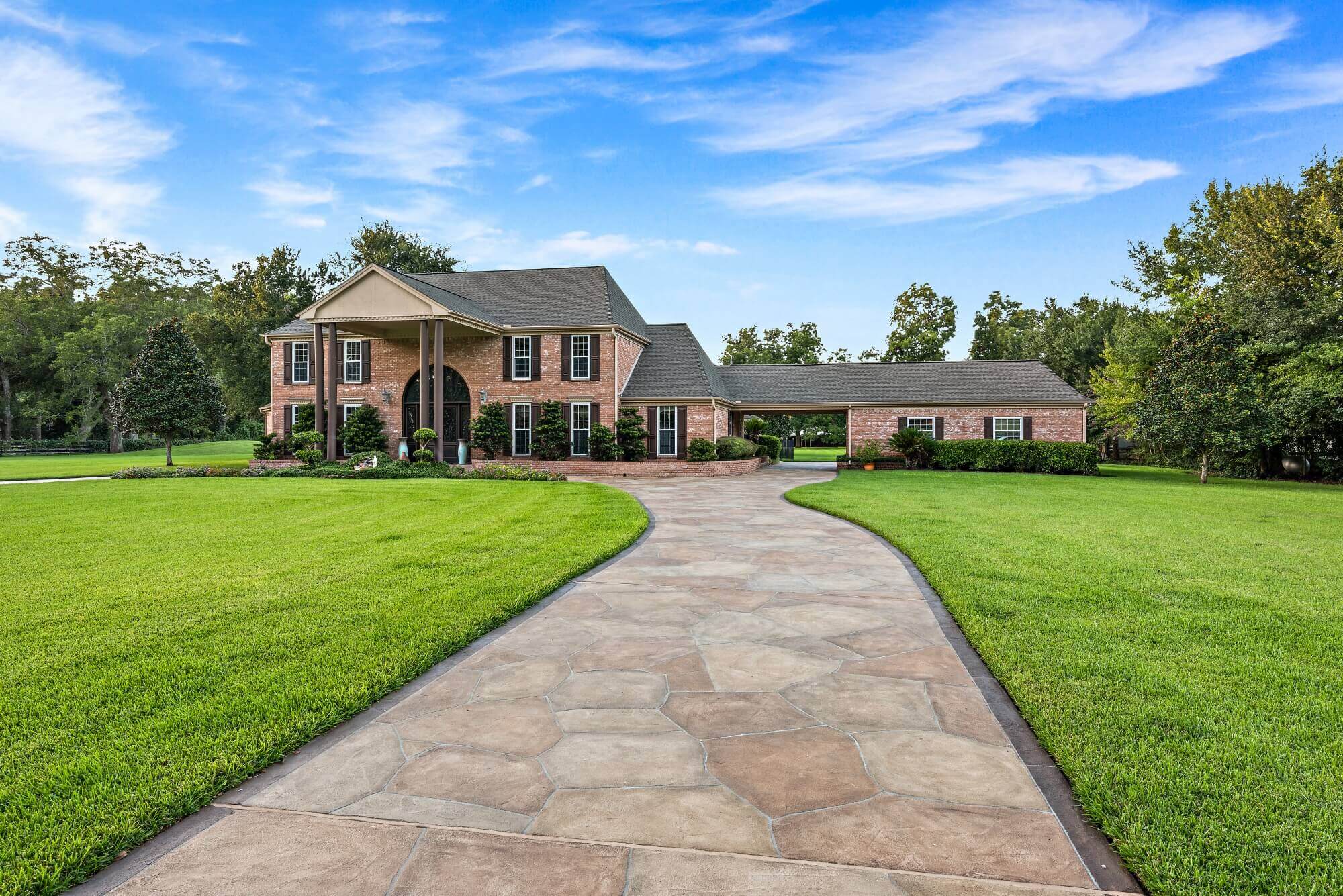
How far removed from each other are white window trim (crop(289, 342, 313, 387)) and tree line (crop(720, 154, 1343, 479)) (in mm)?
29677

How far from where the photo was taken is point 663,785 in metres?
2.57

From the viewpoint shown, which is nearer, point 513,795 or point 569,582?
point 513,795

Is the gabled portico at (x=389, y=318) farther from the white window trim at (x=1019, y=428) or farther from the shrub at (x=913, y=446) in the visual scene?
the white window trim at (x=1019, y=428)

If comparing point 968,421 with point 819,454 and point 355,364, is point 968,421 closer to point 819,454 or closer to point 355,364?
point 819,454

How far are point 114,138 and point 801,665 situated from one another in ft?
80.4

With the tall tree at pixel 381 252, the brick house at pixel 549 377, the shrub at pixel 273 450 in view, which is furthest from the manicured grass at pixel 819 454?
the tall tree at pixel 381 252

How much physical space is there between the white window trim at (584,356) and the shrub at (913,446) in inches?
457

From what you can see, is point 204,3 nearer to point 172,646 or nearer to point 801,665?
point 172,646

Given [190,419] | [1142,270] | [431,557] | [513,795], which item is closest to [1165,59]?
[431,557]

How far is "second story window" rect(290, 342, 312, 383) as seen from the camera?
26281mm

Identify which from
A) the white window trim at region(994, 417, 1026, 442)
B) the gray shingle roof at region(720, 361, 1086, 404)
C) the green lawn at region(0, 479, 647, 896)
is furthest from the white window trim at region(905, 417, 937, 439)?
the green lawn at region(0, 479, 647, 896)

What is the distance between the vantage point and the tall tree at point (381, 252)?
3906 cm

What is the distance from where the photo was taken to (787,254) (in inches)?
1137

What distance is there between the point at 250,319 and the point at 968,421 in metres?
35.2
